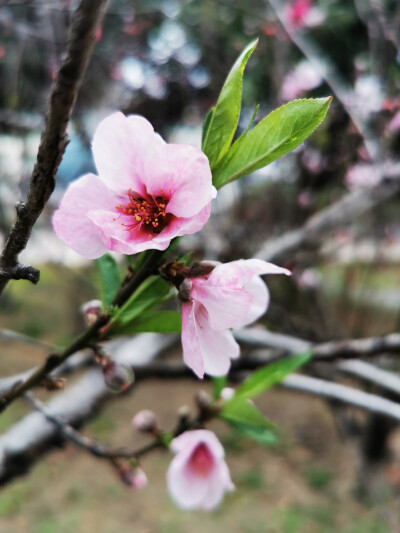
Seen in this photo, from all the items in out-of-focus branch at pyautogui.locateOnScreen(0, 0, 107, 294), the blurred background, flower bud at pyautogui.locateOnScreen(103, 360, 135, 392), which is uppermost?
out-of-focus branch at pyautogui.locateOnScreen(0, 0, 107, 294)

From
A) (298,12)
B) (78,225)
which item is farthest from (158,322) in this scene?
(298,12)

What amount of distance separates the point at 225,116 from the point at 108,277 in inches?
8.5

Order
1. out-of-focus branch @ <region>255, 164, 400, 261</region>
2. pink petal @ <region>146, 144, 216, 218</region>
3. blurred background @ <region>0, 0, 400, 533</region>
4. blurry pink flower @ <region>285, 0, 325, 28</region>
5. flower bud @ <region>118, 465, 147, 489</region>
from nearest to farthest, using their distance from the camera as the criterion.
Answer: pink petal @ <region>146, 144, 216, 218</region>, flower bud @ <region>118, 465, 147, 489</region>, out-of-focus branch @ <region>255, 164, 400, 261</region>, blurred background @ <region>0, 0, 400, 533</region>, blurry pink flower @ <region>285, 0, 325, 28</region>

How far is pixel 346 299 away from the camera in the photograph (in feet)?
11.7

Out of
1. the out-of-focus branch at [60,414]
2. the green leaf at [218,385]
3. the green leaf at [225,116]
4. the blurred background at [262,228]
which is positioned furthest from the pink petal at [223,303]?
the blurred background at [262,228]

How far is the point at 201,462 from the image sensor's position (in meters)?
0.82

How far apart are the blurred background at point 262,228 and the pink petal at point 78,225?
4.97 ft

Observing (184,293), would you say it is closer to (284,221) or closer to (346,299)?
(284,221)

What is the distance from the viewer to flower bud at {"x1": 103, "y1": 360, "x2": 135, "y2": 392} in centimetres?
47

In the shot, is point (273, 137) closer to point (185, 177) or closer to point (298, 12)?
point (185, 177)

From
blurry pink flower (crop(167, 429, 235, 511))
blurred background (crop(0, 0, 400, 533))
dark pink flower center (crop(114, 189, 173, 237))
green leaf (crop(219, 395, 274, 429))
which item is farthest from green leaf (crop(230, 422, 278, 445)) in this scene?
blurred background (crop(0, 0, 400, 533))

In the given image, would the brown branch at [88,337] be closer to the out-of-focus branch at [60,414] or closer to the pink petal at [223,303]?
the pink petal at [223,303]

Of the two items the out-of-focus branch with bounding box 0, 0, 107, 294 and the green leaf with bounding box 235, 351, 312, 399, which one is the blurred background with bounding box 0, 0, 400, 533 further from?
the out-of-focus branch with bounding box 0, 0, 107, 294

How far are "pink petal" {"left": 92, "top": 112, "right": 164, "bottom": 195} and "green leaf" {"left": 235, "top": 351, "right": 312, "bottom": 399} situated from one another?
1.30ft
